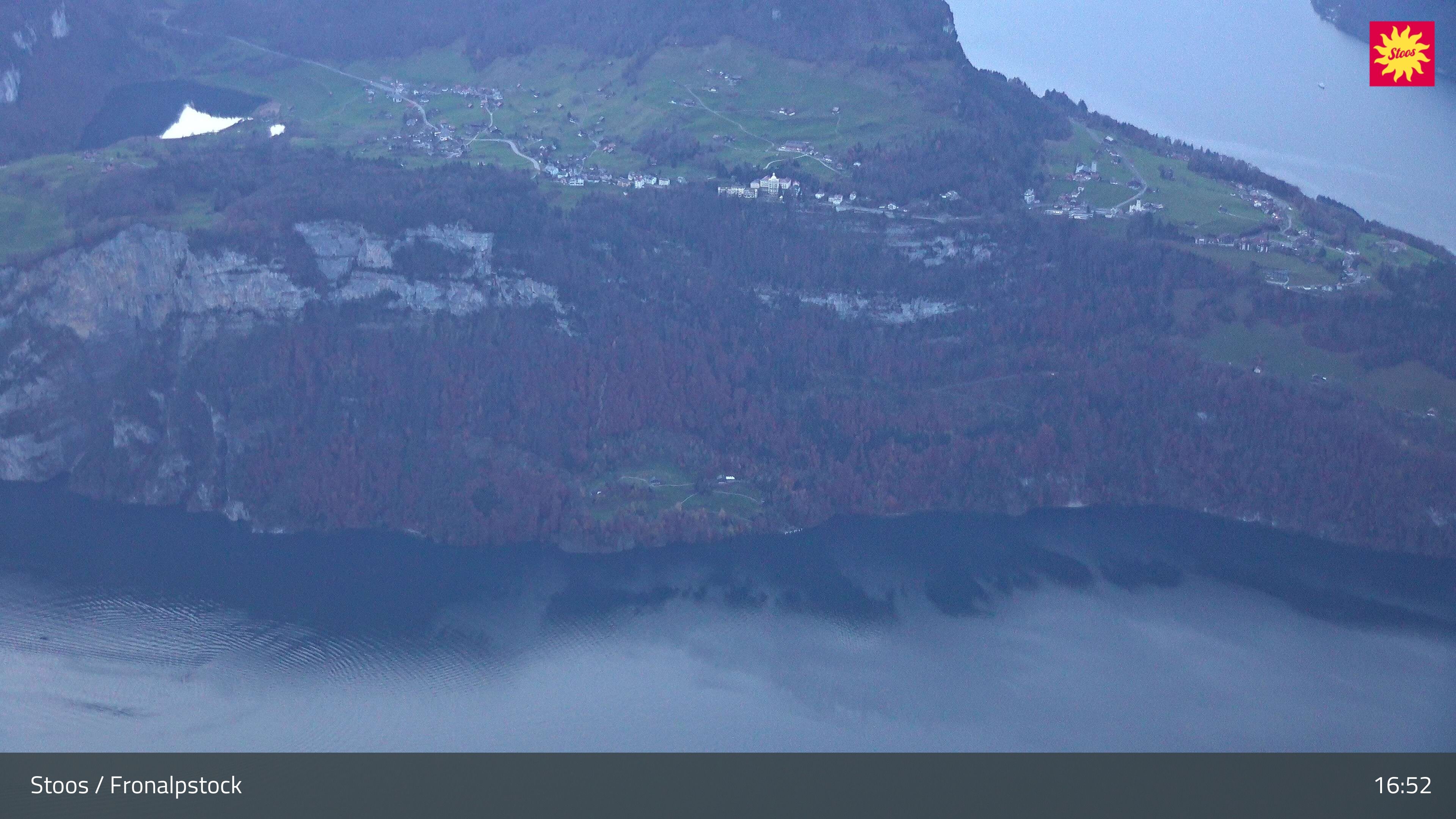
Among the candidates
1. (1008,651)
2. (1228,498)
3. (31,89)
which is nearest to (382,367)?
(1008,651)

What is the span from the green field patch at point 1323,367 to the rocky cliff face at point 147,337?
32.8 m

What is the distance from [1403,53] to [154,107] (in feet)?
256

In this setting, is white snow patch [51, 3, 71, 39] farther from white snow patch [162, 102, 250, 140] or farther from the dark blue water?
white snow patch [162, 102, 250, 140]

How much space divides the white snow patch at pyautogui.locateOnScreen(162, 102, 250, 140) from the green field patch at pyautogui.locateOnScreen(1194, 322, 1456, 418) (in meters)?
55.6

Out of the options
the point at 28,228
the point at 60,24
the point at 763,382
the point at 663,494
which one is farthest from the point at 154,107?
the point at 663,494

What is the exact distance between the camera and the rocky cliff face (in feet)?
228

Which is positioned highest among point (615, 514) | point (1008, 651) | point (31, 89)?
point (31, 89)

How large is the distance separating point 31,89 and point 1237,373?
71.3 m

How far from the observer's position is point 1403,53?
4466 inches

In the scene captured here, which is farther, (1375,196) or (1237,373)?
(1375,196)

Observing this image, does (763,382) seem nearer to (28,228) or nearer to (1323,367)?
(1323,367)

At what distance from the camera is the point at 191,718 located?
55625mm

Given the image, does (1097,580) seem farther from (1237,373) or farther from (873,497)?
(1237,373)
